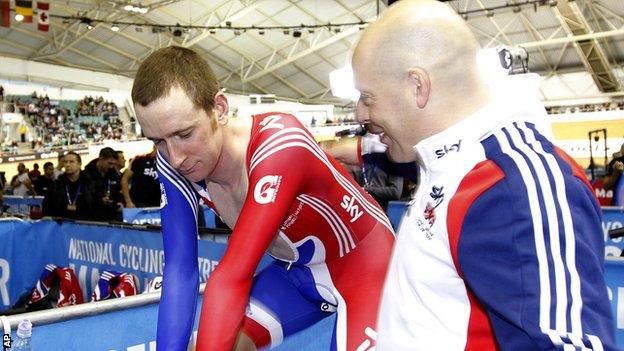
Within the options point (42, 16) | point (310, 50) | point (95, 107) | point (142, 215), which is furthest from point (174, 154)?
point (95, 107)

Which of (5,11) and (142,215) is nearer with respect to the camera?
(142,215)

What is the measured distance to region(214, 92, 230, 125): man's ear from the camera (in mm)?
1938

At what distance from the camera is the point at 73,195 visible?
7.26m

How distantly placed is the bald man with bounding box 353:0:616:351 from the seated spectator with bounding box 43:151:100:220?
254 inches

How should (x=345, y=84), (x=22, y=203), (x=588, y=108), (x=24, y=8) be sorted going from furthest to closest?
(x=588, y=108) < (x=24, y=8) < (x=22, y=203) < (x=345, y=84)

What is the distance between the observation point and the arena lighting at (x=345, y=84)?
1365 millimetres

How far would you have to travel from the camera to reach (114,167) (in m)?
8.70

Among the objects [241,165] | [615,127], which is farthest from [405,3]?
[615,127]

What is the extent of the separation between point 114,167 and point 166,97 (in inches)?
289

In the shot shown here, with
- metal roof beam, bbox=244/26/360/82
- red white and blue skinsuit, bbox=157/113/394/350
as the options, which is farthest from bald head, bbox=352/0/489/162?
metal roof beam, bbox=244/26/360/82

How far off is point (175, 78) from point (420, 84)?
34.3 inches

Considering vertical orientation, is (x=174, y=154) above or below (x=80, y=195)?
above

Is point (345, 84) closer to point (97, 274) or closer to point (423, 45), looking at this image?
point (423, 45)

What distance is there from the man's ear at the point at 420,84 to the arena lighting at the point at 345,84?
14 centimetres
